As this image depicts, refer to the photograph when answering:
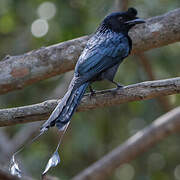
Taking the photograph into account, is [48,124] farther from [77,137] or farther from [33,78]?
[77,137]

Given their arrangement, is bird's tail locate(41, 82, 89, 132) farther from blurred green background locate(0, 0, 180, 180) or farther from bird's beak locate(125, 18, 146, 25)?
blurred green background locate(0, 0, 180, 180)

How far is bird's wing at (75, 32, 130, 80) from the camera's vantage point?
4.16m

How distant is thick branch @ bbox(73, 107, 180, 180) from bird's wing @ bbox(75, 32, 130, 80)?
1.89 metres

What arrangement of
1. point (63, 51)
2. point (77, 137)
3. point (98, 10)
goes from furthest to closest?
point (77, 137)
point (98, 10)
point (63, 51)

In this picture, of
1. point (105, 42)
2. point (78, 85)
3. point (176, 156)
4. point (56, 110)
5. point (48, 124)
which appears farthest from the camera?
point (176, 156)

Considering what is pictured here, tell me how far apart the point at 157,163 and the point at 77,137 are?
5.37 ft

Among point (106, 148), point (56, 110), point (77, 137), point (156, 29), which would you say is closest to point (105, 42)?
point (156, 29)

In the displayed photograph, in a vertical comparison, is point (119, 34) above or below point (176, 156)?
above

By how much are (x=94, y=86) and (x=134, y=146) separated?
1064mm

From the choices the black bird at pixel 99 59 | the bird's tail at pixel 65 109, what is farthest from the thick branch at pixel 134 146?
the bird's tail at pixel 65 109

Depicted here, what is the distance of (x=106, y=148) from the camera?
295 inches

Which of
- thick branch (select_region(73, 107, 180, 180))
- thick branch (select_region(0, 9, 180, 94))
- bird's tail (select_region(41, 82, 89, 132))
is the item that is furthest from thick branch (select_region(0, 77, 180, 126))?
thick branch (select_region(73, 107, 180, 180))

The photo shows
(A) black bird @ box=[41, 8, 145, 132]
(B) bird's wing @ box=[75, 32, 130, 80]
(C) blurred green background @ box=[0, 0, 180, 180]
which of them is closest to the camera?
(A) black bird @ box=[41, 8, 145, 132]

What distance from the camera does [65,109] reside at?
3568 millimetres
